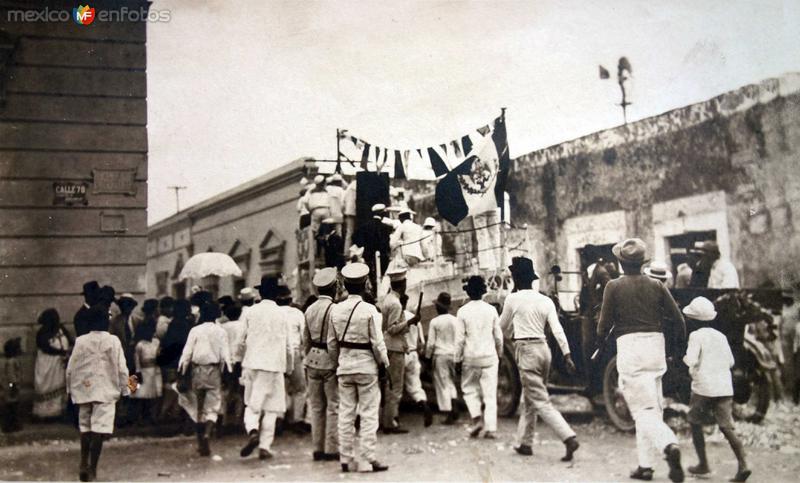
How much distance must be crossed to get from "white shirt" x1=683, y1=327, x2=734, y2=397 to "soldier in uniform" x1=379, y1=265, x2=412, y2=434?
92.4 inches

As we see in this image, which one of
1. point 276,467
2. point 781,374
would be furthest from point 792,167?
point 276,467

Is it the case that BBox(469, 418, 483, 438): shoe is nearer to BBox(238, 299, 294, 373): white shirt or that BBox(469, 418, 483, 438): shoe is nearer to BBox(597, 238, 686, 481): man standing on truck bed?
BBox(597, 238, 686, 481): man standing on truck bed

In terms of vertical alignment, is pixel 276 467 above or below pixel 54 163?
below

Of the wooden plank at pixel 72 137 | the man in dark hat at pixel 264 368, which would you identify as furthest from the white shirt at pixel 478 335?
the wooden plank at pixel 72 137

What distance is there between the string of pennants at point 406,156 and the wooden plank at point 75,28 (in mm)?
1994

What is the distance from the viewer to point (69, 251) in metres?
6.23

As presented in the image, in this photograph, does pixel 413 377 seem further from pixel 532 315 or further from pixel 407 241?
pixel 532 315

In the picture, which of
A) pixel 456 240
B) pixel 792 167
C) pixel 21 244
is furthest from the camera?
pixel 456 240

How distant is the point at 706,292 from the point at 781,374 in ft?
2.78

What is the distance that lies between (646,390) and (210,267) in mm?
3878

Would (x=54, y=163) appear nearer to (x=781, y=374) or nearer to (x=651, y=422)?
(x=651, y=422)

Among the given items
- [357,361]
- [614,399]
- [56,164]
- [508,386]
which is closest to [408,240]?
[508,386]

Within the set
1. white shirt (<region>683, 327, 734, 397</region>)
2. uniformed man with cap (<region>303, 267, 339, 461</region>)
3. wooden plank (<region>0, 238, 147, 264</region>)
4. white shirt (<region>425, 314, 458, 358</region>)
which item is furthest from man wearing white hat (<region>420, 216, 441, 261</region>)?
wooden plank (<region>0, 238, 147, 264</region>)

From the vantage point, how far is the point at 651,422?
5.51 meters
